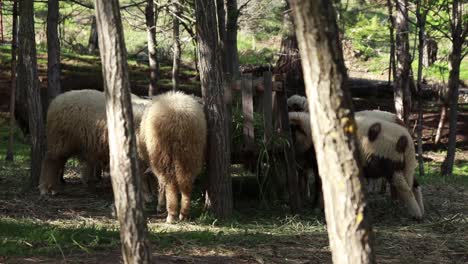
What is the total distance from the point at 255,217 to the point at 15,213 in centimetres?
316

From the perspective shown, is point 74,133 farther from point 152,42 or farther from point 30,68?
point 152,42

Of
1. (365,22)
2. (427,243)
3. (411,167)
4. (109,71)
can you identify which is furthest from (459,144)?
(109,71)

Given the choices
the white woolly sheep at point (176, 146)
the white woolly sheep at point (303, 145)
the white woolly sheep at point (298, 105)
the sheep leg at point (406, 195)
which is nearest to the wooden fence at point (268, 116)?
the white woolly sheep at point (303, 145)

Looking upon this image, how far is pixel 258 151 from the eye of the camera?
9.45 m

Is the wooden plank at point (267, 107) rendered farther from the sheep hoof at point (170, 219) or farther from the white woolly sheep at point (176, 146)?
the sheep hoof at point (170, 219)

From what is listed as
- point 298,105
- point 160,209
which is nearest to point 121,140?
point 160,209

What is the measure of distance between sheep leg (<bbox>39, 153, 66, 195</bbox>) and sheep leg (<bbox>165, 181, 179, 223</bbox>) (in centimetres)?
222

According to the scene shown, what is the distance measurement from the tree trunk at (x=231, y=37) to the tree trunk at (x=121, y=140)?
30.8ft

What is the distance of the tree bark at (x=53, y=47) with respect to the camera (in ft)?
37.2

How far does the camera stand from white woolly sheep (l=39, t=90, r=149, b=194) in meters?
9.82

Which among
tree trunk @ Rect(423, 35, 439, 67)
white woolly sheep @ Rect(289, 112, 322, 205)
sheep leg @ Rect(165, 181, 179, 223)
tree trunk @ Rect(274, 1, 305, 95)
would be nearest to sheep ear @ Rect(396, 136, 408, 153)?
white woolly sheep @ Rect(289, 112, 322, 205)

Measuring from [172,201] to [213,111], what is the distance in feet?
4.21

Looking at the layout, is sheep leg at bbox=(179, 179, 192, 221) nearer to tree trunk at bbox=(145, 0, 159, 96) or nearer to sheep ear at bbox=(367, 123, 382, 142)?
sheep ear at bbox=(367, 123, 382, 142)

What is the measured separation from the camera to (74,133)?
9.97 metres
